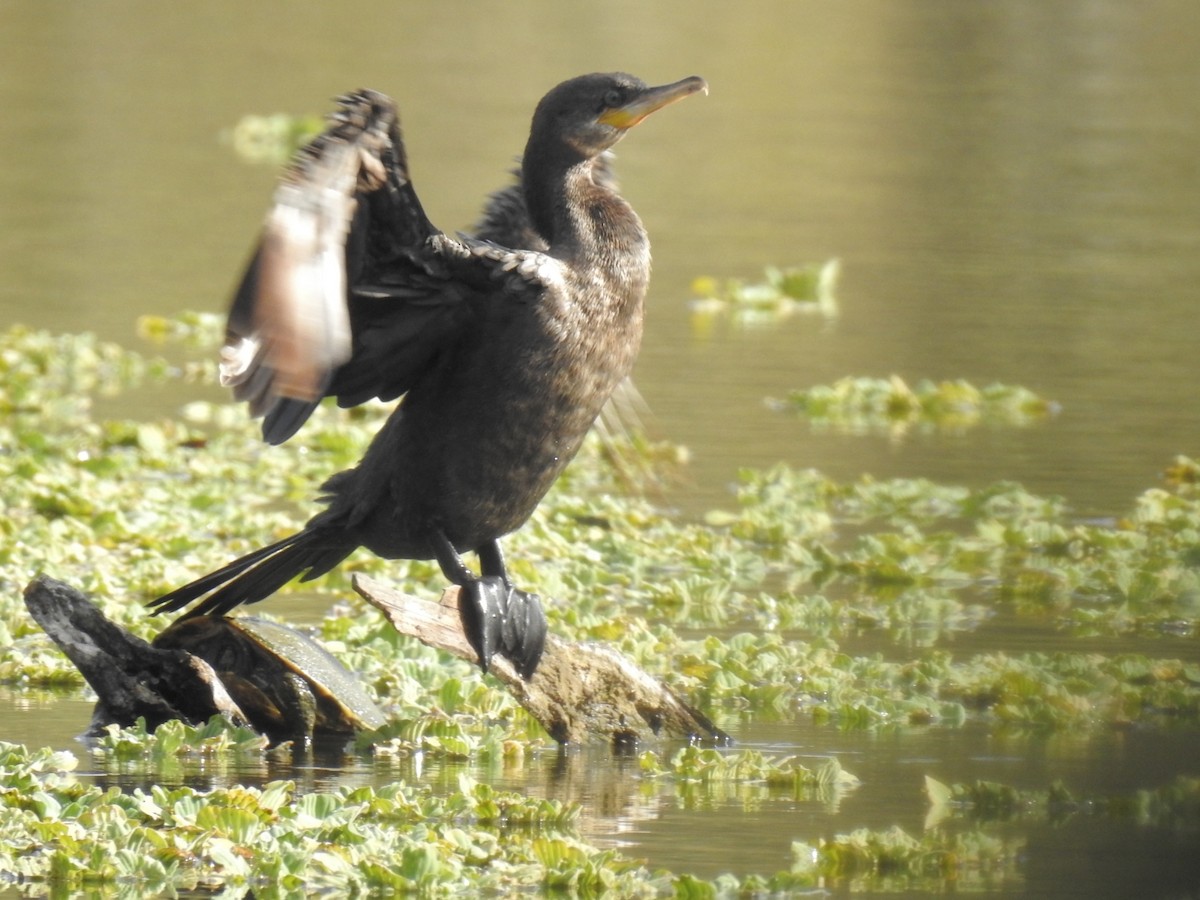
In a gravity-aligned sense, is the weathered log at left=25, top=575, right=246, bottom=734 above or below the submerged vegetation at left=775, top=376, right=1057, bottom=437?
below

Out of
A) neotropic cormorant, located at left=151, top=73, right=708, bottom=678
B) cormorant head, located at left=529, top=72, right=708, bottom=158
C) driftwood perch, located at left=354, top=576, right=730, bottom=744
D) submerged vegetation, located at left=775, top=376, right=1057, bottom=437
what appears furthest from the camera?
submerged vegetation, located at left=775, top=376, right=1057, bottom=437

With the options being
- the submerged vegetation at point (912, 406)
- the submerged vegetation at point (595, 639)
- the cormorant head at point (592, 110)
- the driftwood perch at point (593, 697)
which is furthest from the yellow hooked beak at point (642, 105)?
the submerged vegetation at point (912, 406)

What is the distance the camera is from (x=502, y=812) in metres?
5.11

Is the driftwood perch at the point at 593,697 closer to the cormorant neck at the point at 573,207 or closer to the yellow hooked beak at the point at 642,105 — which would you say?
the cormorant neck at the point at 573,207

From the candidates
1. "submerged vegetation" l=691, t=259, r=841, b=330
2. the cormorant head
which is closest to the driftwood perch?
the cormorant head

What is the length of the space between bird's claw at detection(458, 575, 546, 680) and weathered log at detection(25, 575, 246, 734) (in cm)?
61

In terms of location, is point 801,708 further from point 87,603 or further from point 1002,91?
point 1002,91

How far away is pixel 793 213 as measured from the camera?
699 inches

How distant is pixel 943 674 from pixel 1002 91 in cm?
2117

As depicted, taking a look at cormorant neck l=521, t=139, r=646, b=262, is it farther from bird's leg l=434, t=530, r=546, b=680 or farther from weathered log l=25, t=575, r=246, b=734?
weathered log l=25, t=575, r=246, b=734

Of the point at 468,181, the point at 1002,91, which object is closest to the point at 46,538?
the point at 468,181

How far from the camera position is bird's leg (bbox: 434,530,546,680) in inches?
230

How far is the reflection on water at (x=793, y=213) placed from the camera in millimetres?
5879

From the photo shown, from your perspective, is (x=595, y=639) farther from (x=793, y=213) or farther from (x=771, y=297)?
(x=793, y=213)
